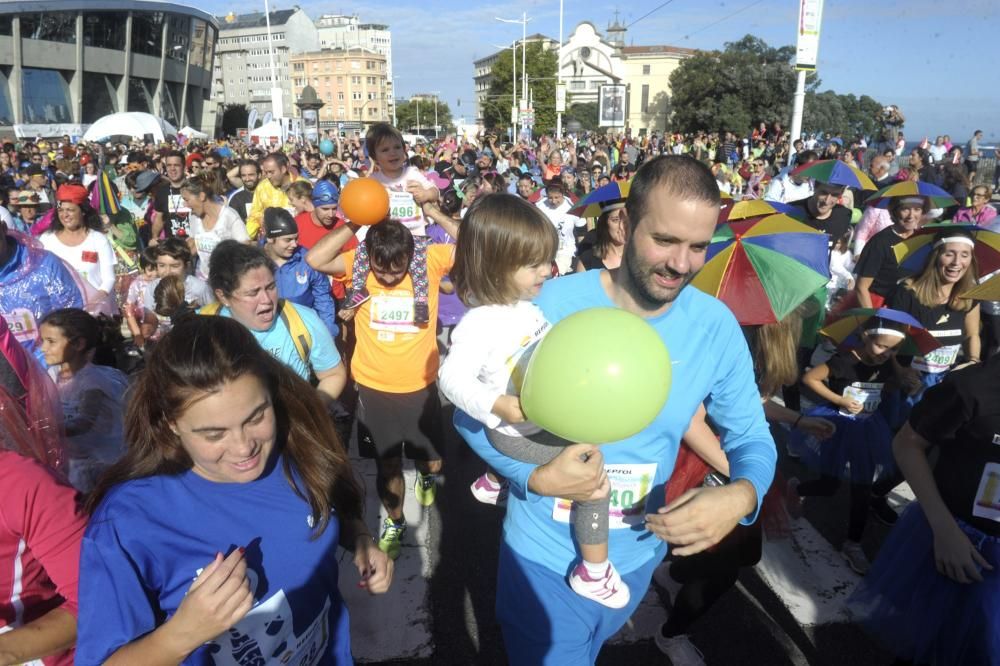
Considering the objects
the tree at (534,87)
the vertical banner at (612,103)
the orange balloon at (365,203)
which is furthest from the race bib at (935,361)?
the tree at (534,87)

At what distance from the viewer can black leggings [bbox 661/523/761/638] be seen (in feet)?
8.77

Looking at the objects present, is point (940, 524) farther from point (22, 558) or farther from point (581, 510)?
point (22, 558)

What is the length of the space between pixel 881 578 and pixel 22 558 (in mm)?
3144

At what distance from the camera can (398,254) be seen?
12.1ft

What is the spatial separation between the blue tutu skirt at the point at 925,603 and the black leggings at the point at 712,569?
535 mm

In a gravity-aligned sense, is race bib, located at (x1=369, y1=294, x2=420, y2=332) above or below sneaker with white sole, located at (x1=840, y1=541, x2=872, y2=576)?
above

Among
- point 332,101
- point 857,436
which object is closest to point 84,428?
point 857,436

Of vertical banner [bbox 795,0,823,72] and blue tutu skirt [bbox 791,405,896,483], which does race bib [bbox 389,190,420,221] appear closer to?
blue tutu skirt [bbox 791,405,896,483]

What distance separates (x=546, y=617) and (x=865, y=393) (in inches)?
108

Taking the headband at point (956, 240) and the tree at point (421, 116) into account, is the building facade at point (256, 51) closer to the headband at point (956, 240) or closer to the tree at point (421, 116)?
the tree at point (421, 116)

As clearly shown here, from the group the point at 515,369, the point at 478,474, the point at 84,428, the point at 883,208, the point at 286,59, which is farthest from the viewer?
the point at 286,59

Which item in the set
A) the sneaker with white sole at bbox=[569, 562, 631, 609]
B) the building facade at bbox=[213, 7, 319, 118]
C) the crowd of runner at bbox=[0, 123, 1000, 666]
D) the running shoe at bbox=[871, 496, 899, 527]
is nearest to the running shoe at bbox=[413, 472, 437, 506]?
the crowd of runner at bbox=[0, 123, 1000, 666]

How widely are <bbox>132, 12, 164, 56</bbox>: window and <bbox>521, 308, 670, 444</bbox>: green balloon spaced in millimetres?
74478

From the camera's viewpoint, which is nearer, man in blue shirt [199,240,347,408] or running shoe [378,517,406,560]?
man in blue shirt [199,240,347,408]
